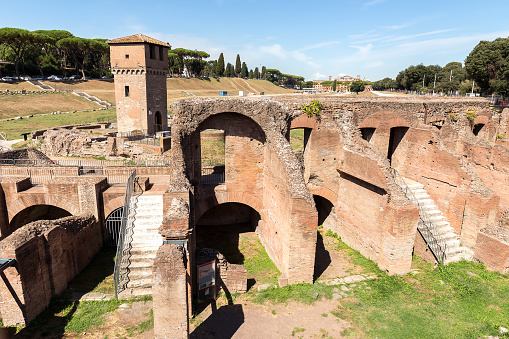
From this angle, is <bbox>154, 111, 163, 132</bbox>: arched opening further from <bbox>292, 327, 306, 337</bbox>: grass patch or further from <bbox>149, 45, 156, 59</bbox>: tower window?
<bbox>292, 327, 306, 337</bbox>: grass patch

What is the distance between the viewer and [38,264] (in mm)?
8578

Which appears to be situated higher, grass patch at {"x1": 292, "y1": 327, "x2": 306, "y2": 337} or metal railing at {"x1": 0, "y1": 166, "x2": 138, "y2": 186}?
metal railing at {"x1": 0, "y1": 166, "x2": 138, "y2": 186}

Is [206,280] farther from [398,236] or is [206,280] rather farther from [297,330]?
[398,236]

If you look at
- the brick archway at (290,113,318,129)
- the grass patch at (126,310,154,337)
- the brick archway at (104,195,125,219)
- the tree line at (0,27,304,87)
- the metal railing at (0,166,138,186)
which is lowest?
the grass patch at (126,310,154,337)

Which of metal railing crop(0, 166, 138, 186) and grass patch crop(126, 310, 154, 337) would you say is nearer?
grass patch crop(126, 310, 154, 337)

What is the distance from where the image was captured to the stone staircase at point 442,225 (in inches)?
448

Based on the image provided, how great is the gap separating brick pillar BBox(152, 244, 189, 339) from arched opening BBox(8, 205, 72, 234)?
30.6ft

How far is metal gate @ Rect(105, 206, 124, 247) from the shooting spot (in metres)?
12.3

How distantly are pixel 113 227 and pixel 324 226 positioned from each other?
Answer: 339 inches

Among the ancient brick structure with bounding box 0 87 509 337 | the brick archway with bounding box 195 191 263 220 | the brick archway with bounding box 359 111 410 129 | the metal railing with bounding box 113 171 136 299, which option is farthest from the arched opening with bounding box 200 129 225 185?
the brick archway with bounding box 359 111 410 129

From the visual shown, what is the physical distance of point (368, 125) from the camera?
13.0 metres

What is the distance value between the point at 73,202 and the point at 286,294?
8.49m

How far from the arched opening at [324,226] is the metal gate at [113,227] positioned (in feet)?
24.8

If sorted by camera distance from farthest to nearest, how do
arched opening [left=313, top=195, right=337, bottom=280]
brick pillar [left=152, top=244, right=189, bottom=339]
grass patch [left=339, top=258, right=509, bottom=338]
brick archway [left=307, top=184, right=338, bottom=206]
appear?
1. brick archway [left=307, top=184, right=338, bottom=206]
2. arched opening [left=313, top=195, right=337, bottom=280]
3. grass patch [left=339, top=258, right=509, bottom=338]
4. brick pillar [left=152, top=244, right=189, bottom=339]
